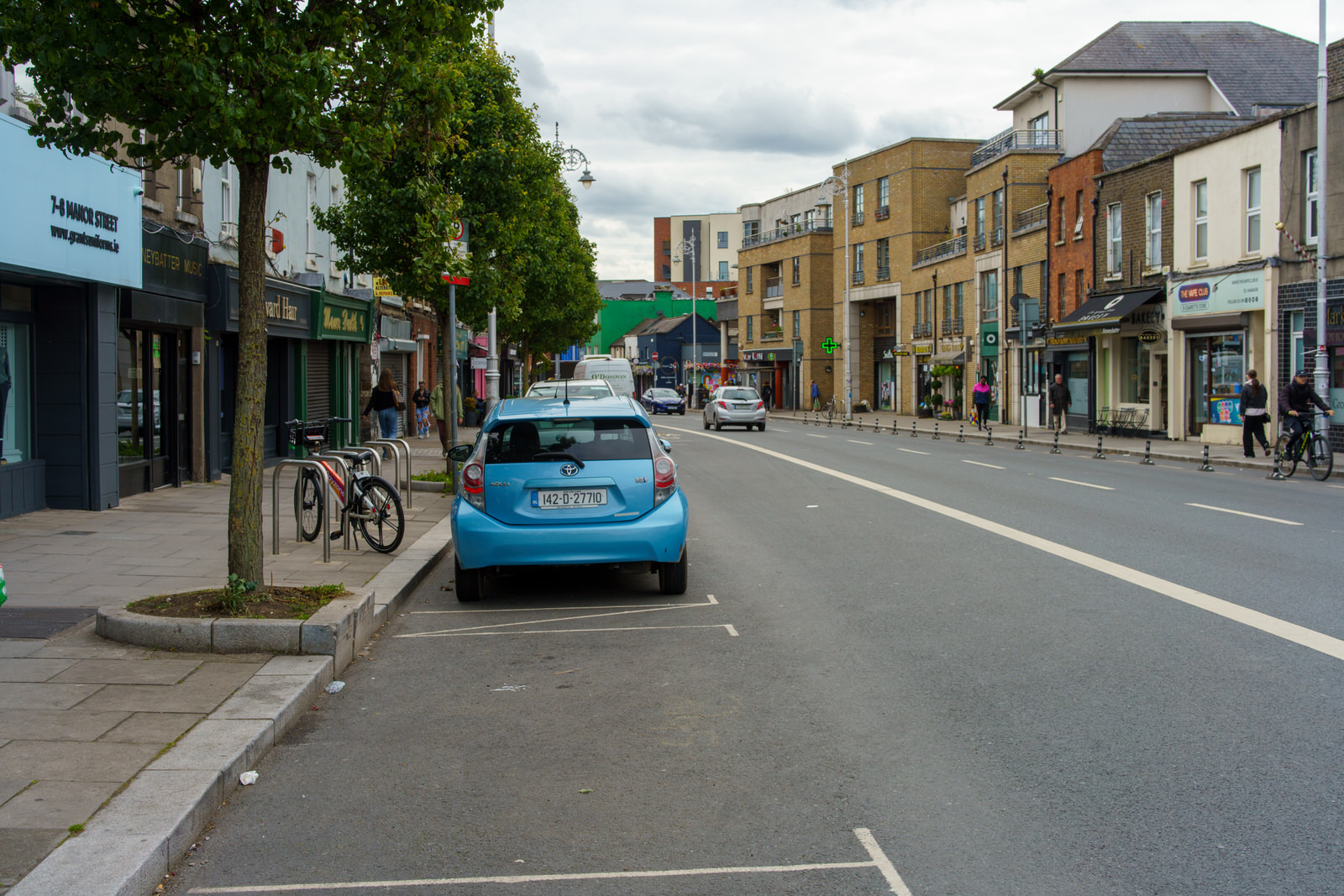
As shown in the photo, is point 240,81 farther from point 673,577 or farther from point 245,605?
point 673,577

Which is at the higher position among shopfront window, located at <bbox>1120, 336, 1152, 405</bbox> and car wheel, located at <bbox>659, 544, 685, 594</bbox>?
shopfront window, located at <bbox>1120, 336, 1152, 405</bbox>

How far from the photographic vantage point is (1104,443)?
3069 centimetres

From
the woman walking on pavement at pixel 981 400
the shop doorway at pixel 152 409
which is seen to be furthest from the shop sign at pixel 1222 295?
the shop doorway at pixel 152 409

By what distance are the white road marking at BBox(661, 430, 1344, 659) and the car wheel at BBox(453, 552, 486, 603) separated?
16.4 ft

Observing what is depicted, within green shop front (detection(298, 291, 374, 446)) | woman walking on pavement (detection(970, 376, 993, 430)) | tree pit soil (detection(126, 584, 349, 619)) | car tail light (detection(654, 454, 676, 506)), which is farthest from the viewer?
woman walking on pavement (detection(970, 376, 993, 430))

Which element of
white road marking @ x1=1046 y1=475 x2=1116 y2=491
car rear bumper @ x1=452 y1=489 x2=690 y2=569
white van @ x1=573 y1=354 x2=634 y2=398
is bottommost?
white road marking @ x1=1046 y1=475 x2=1116 y2=491

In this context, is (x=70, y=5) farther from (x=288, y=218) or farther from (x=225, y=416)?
(x=288, y=218)

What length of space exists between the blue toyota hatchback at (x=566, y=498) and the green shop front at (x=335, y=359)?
14491 millimetres

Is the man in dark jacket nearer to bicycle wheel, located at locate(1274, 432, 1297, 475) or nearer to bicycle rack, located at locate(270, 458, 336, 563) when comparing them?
bicycle wheel, located at locate(1274, 432, 1297, 475)

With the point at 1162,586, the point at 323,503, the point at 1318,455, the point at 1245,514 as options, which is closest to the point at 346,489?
the point at 323,503

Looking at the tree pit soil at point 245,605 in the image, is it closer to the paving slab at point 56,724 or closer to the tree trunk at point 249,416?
the tree trunk at point 249,416

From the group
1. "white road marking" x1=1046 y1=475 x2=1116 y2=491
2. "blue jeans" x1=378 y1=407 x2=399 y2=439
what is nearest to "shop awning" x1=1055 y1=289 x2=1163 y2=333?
"white road marking" x1=1046 y1=475 x2=1116 y2=491

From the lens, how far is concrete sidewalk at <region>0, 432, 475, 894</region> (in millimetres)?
3939

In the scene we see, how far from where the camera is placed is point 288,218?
21.9 meters
